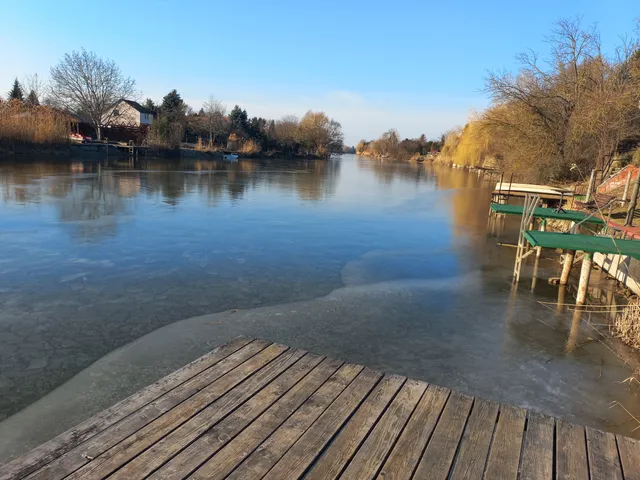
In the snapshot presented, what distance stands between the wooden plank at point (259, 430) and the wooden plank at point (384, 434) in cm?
53

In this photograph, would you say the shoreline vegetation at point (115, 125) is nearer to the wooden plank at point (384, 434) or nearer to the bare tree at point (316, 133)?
the bare tree at point (316, 133)

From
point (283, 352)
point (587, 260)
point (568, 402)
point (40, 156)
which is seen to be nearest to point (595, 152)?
point (587, 260)

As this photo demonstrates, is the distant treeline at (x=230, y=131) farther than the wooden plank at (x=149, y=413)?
Yes

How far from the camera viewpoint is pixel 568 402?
424 cm

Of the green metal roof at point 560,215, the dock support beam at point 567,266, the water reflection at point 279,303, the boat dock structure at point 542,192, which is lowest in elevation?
the water reflection at point 279,303

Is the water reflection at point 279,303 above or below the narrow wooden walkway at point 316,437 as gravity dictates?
below

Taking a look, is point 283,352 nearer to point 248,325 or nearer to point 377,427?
point 377,427

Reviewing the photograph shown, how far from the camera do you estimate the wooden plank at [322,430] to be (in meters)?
2.24

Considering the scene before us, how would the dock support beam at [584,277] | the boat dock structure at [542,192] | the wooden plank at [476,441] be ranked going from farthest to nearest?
the boat dock structure at [542,192] → the dock support beam at [584,277] → the wooden plank at [476,441]

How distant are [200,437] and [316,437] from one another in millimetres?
641

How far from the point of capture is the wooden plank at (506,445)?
2318mm

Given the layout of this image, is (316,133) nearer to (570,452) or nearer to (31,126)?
(31,126)

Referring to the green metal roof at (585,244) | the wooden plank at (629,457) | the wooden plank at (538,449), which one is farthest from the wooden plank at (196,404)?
the green metal roof at (585,244)

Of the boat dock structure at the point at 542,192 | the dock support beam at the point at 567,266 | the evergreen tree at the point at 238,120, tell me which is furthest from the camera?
the evergreen tree at the point at 238,120
